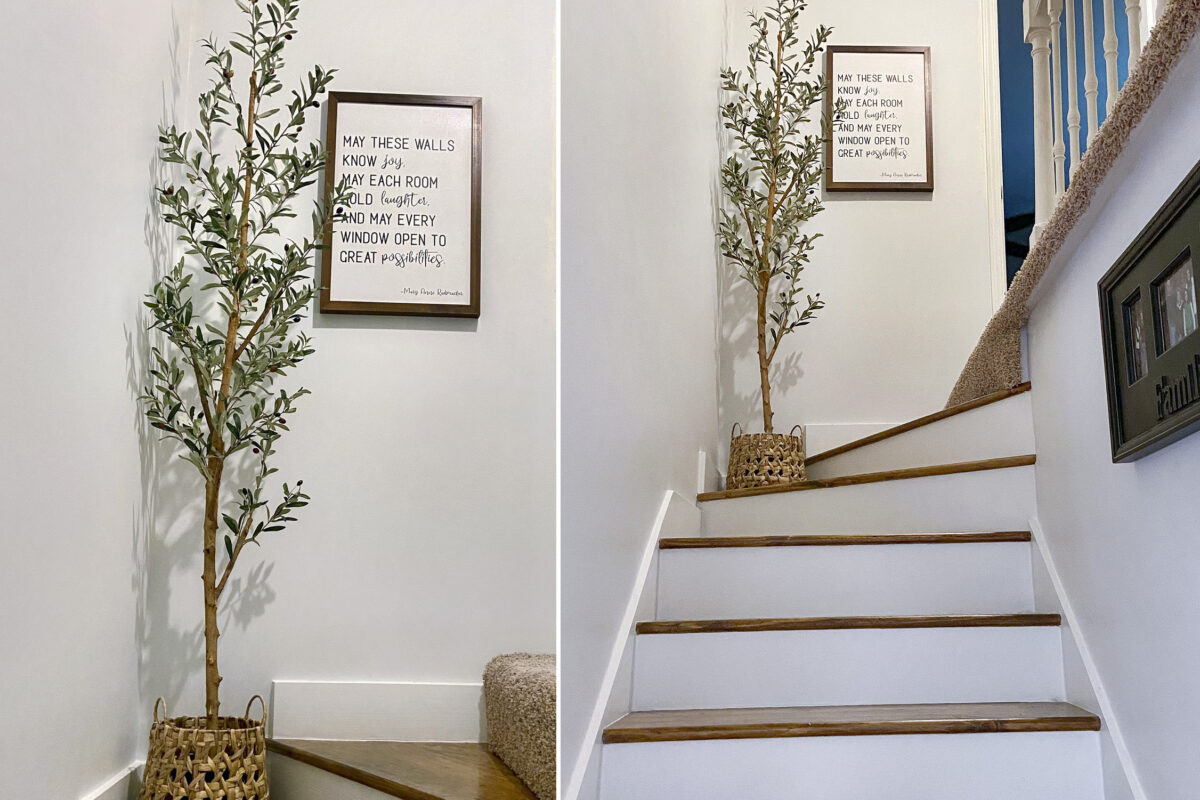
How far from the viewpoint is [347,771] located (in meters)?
1.92

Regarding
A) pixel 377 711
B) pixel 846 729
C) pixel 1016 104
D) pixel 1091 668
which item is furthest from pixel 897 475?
pixel 1016 104

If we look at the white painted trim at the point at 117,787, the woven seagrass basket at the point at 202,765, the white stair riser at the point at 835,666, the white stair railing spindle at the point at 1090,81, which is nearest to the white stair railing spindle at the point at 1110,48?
the white stair railing spindle at the point at 1090,81

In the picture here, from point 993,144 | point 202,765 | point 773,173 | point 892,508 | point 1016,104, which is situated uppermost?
point 1016,104

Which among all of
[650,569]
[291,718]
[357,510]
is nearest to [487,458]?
[357,510]

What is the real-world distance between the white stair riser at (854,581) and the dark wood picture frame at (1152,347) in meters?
0.60

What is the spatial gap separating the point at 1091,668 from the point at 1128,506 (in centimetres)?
36

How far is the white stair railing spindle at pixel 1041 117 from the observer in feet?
7.02

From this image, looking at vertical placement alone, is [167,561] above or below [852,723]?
above

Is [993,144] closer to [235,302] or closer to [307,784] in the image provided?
[235,302]

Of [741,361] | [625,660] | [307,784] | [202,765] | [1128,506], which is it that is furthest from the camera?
[741,361]

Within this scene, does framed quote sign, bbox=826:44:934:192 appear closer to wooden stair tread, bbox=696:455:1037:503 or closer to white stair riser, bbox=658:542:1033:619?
wooden stair tread, bbox=696:455:1037:503

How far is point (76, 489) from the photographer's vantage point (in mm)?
1815

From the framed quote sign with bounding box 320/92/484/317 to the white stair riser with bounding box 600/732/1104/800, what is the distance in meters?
1.16

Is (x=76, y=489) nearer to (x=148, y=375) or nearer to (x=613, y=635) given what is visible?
(x=148, y=375)
